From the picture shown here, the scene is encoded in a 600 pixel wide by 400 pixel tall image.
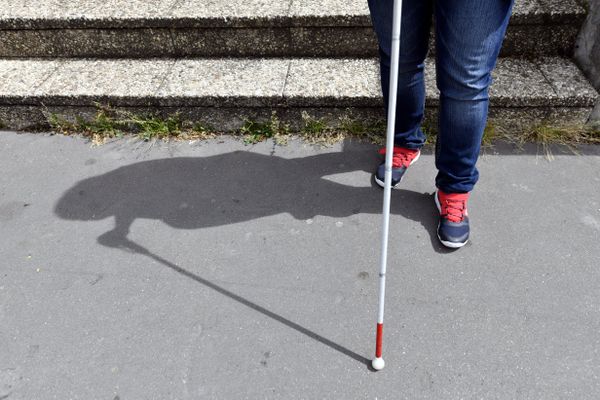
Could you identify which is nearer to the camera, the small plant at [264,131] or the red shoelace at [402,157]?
the red shoelace at [402,157]

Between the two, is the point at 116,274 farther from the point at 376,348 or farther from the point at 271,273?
the point at 376,348

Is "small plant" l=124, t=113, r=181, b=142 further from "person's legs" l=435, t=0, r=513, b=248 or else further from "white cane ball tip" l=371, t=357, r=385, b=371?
"white cane ball tip" l=371, t=357, r=385, b=371

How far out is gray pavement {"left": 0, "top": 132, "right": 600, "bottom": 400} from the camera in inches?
75.2

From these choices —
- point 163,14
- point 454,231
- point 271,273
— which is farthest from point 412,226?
point 163,14

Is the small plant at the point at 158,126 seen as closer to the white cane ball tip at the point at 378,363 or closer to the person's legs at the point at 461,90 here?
the person's legs at the point at 461,90

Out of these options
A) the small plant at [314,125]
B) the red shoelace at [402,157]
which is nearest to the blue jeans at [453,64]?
the red shoelace at [402,157]

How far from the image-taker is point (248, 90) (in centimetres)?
304

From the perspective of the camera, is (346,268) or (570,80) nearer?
(346,268)

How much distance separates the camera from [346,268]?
230cm

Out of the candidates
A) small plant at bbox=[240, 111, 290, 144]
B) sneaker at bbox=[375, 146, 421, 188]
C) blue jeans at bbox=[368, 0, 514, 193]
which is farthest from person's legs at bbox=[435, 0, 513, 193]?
small plant at bbox=[240, 111, 290, 144]

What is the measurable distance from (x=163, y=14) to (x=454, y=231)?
2.43 meters

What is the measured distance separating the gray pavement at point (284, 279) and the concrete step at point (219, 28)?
2.60 ft

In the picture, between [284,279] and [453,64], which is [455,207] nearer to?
[453,64]

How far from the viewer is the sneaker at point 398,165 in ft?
8.75
